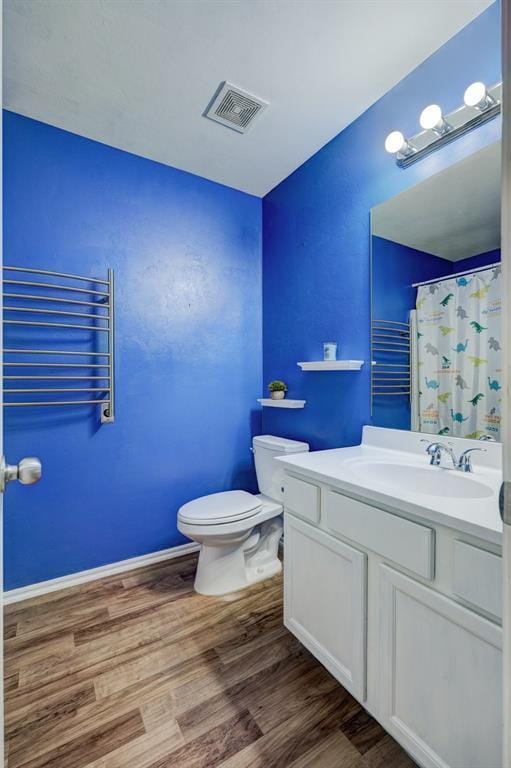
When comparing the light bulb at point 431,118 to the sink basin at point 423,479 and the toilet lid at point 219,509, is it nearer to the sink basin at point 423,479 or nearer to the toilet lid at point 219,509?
the sink basin at point 423,479

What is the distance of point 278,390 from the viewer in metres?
2.30

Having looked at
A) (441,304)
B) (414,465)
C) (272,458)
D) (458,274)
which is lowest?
(272,458)

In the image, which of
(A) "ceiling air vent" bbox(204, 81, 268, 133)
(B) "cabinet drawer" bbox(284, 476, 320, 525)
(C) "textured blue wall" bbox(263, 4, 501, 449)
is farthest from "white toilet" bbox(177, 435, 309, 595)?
(A) "ceiling air vent" bbox(204, 81, 268, 133)

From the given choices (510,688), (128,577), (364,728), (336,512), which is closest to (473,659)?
(510,688)

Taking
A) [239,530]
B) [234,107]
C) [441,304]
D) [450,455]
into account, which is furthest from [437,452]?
[234,107]

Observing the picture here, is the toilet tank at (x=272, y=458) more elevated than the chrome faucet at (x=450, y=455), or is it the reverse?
the chrome faucet at (x=450, y=455)

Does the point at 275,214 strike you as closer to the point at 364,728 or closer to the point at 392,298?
the point at 392,298

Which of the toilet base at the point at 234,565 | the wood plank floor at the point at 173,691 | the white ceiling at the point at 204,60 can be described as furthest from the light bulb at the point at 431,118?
the wood plank floor at the point at 173,691

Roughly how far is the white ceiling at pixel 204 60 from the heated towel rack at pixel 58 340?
81cm

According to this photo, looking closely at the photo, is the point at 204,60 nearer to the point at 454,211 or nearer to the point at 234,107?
the point at 234,107

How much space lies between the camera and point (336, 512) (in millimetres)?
1181

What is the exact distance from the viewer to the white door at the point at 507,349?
0.53 metres

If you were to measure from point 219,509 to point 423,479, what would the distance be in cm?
100

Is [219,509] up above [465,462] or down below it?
below
